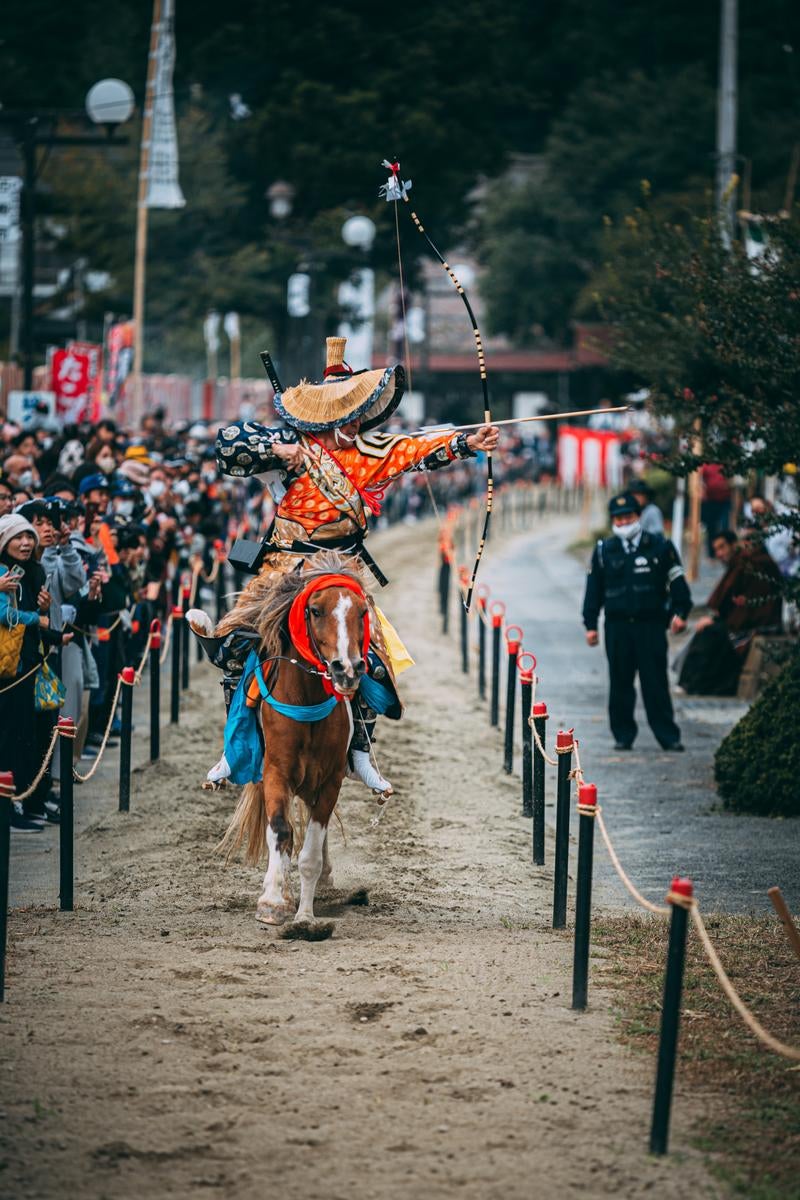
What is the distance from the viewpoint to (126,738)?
37.5ft

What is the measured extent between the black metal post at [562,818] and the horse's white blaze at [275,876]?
140 centimetres

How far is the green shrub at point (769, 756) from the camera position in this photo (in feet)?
39.0

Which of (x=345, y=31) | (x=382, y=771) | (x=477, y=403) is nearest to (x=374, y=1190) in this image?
(x=382, y=771)

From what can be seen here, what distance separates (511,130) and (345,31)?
22779 mm

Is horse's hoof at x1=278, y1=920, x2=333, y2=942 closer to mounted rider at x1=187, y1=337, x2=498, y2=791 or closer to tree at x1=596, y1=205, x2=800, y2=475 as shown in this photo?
mounted rider at x1=187, y1=337, x2=498, y2=791

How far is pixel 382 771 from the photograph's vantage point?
13141 millimetres

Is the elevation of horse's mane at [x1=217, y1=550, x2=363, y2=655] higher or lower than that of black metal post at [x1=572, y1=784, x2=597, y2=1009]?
higher

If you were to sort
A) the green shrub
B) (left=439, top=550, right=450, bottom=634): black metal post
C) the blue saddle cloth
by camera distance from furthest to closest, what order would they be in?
(left=439, top=550, right=450, bottom=634): black metal post
the green shrub
the blue saddle cloth

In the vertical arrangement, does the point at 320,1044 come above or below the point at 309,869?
below

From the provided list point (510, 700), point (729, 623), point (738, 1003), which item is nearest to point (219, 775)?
point (738, 1003)

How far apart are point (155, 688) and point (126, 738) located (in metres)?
1.38

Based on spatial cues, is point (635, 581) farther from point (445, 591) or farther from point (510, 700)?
point (445, 591)

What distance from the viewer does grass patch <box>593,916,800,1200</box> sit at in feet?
19.8

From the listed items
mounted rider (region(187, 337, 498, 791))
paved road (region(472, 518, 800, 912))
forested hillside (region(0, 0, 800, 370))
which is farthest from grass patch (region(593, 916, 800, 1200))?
forested hillside (region(0, 0, 800, 370))
